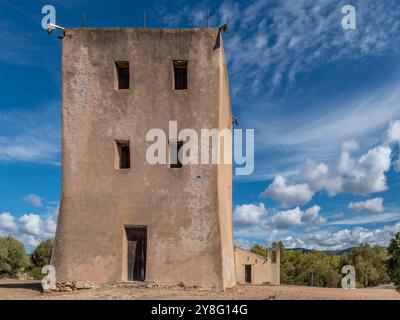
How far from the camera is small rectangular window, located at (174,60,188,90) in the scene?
1535 centimetres

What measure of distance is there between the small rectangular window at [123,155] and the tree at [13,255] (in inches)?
947

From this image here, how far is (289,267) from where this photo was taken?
5294 cm

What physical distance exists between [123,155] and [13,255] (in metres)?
25.2

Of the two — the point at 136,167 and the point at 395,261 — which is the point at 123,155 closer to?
the point at 136,167

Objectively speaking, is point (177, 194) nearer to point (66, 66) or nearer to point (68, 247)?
point (68, 247)

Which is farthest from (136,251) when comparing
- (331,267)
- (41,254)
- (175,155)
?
(331,267)

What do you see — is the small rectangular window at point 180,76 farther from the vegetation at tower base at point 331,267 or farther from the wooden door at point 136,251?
the vegetation at tower base at point 331,267

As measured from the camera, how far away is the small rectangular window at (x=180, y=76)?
50.4 ft

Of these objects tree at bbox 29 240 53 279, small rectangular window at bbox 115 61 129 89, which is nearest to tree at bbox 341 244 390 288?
tree at bbox 29 240 53 279

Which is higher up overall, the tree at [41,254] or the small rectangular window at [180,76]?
the small rectangular window at [180,76]

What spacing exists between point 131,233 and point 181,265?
201 cm

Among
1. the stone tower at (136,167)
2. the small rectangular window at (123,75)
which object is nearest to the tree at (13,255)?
the stone tower at (136,167)

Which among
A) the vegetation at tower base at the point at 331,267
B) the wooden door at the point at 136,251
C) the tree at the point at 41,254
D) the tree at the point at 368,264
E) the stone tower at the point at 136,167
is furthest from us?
the vegetation at tower base at the point at 331,267

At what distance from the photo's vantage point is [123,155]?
50.2 feet
